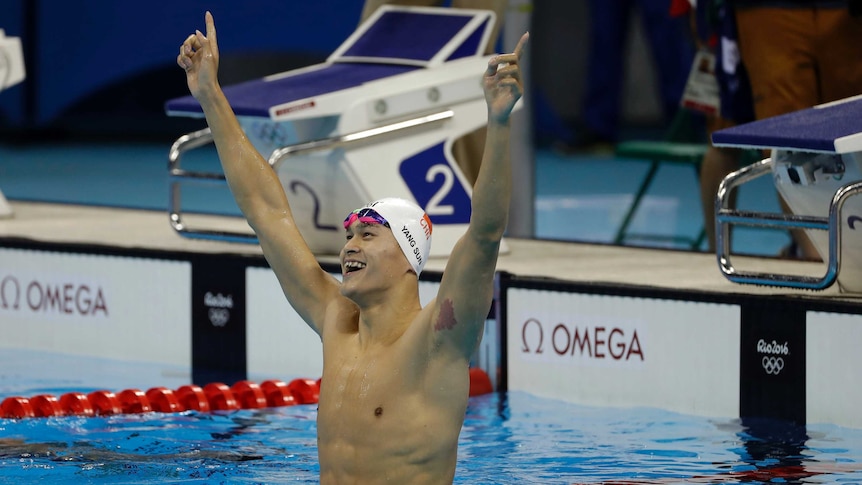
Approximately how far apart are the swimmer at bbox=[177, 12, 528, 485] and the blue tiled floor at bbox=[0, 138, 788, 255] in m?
4.29

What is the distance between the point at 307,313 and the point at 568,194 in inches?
253

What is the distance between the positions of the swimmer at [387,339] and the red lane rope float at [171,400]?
182 cm

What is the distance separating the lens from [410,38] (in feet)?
20.1

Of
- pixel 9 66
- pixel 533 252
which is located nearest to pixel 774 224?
pixel 533 252

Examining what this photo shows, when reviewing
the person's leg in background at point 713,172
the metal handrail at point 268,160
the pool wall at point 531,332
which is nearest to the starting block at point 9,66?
the pool wall at point 531,332

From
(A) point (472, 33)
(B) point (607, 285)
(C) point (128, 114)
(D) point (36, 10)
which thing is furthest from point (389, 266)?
(C) point (128, 114)

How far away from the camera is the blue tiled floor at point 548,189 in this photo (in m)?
8.26

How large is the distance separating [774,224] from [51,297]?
302cm

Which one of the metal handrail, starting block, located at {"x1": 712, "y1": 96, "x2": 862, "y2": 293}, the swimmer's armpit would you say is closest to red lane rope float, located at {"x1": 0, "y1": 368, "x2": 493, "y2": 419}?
the metal handrail

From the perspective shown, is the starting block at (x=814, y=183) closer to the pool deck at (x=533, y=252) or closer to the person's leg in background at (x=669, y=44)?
the pool deck at (x=533, y=252)

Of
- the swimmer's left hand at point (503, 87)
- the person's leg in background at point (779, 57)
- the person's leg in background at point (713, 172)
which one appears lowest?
the person's leg in background at point (713, 172)

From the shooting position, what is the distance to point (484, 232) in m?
2.74

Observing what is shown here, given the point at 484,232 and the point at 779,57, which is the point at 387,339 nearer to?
the point at 484,232

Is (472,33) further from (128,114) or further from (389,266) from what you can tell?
(128,114)
